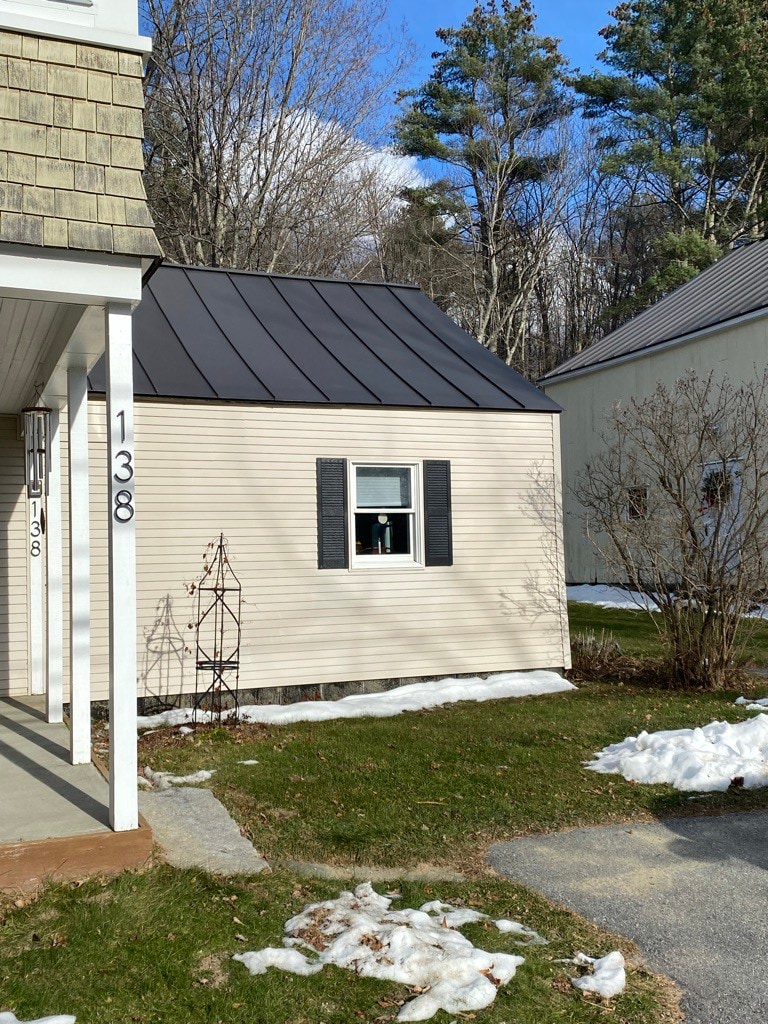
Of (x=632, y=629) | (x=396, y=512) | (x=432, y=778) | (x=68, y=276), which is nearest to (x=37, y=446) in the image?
(x=68, y=276)

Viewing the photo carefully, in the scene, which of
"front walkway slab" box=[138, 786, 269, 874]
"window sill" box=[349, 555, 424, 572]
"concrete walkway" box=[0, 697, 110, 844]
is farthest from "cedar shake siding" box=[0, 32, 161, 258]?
"window sill" box=[349, 555, 424, 572]

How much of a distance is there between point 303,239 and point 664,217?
1334 cm

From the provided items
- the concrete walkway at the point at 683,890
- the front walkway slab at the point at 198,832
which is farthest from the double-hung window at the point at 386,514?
the concrete walkway at the point at 683,890

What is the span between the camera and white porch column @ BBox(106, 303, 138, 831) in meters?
4.14

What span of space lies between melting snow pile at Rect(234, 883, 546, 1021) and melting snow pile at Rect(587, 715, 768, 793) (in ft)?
8.44

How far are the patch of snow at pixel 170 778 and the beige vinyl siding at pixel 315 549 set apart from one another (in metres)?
1.68

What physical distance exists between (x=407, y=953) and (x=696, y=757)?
3401 mm

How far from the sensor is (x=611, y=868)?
4.64m

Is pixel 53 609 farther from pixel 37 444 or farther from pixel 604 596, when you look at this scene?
pixel 604 596

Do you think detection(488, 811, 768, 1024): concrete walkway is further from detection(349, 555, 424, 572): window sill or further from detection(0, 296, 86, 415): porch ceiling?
detection(349, 555, 424, 572): window sill

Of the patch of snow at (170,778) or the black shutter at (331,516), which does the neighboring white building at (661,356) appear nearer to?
the black shutter at (331,516)

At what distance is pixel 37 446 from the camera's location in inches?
250

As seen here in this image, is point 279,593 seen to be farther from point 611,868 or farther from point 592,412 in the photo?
point 592,412

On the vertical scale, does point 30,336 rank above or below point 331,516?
above
